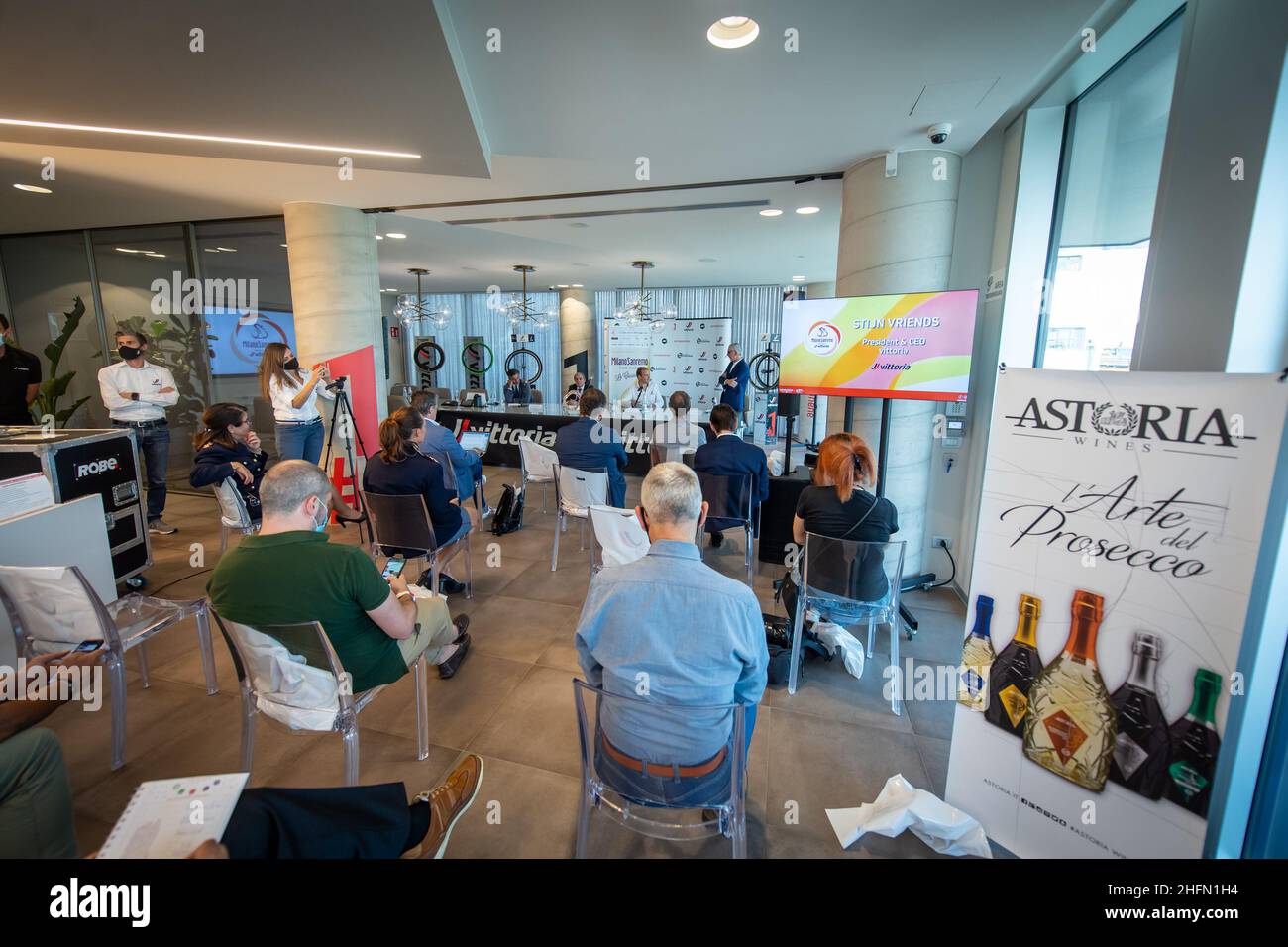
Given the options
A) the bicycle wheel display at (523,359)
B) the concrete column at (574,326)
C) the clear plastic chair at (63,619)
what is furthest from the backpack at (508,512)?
the bicycle wheel display at (523,359)

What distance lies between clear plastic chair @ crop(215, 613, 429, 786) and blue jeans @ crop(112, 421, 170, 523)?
13.1 feet

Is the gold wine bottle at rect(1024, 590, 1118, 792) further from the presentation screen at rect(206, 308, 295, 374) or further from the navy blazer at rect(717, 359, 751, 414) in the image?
the presentation screen at rect(206, 308, 295, 374)

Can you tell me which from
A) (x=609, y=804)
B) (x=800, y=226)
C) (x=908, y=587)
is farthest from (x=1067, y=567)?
(x=800, y=226)

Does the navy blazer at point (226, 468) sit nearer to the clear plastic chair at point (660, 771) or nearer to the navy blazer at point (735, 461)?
the navy blazer at point (735, 461)

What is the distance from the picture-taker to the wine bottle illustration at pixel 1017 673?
1637mm

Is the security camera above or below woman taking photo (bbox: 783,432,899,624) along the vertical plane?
above

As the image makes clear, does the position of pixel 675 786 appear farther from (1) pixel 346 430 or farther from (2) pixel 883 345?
(1) pixel 346 430

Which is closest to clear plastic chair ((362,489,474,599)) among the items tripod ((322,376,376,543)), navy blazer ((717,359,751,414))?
tripod ((322,376,376,543))

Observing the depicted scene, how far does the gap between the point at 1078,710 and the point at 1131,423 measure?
837 millimetres

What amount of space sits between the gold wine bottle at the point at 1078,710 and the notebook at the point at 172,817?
2.13m

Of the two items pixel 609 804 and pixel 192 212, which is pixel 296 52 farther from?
pixel 192 212

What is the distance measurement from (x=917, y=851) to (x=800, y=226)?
229 inches

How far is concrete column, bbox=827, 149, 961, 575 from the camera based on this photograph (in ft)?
11.3

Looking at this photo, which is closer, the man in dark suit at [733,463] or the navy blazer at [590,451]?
the man in dark suit at [733,463]
